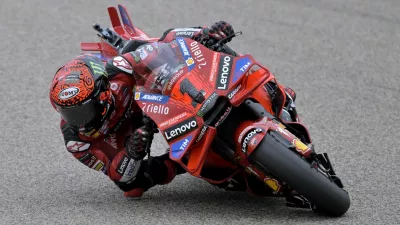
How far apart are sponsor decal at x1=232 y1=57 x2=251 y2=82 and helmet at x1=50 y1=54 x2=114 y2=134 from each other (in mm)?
936

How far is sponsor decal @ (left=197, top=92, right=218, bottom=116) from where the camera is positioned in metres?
5.43

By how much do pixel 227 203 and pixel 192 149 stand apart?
86 centimetres

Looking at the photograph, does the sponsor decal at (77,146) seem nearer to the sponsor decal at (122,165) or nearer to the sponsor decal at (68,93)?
the sponsor decal at (122,165)

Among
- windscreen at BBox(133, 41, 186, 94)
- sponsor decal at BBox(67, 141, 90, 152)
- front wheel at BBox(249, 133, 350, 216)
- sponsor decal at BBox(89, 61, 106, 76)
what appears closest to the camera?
front wheel at BBox(249, 133, 350, 216)

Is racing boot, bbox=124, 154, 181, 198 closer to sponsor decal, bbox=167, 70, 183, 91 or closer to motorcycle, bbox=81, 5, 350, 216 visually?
motorcycle, bbox=81, 5, 350, 216

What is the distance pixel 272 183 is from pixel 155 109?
0.89 m

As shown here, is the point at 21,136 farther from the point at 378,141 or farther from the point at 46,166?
the point at 378,141

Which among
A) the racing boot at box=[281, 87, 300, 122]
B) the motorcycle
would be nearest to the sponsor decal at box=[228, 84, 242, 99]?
the motorcycle

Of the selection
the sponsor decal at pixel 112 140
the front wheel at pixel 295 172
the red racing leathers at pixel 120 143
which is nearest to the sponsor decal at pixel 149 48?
the red racing leathers at pixel 120 143

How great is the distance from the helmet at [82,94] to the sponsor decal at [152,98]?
10.1 inches

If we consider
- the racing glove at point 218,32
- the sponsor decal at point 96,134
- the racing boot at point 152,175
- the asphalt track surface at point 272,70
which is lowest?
the asphalt track surface at point 272,70

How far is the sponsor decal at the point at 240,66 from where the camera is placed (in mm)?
5563

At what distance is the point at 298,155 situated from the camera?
526 centimetres

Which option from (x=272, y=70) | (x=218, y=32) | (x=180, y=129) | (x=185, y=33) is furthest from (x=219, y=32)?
(x=272, y=70)
